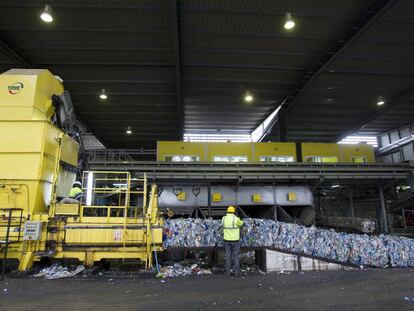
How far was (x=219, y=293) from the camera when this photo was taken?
5746 mm

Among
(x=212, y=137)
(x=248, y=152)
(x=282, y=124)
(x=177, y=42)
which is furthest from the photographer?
(x=212, y=137)

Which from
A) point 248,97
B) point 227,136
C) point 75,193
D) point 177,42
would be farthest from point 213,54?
point 227,136

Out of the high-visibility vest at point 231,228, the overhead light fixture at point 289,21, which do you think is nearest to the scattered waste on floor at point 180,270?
the high-visibility vest at point 231,228

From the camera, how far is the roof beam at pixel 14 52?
1080 centimetres

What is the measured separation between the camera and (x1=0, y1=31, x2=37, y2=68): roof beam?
10.8 metres

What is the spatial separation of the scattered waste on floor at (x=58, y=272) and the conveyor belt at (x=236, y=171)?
4312mm

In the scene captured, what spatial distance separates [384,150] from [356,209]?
7888 millimetres

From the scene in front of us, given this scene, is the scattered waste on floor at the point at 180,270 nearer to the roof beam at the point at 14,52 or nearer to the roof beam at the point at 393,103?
the roof beam at the point at 14,52

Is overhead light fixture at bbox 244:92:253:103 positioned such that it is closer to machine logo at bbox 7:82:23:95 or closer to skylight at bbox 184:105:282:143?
skylight at bbox 184:105:282:143

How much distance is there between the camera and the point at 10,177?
738 centimetres

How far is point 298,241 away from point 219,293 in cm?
333

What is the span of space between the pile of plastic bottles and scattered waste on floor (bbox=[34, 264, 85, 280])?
2.37 m

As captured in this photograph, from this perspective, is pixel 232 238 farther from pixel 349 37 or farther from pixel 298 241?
pixel 349 37

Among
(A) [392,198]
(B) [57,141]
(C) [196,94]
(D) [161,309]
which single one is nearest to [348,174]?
(A) [392,198]
